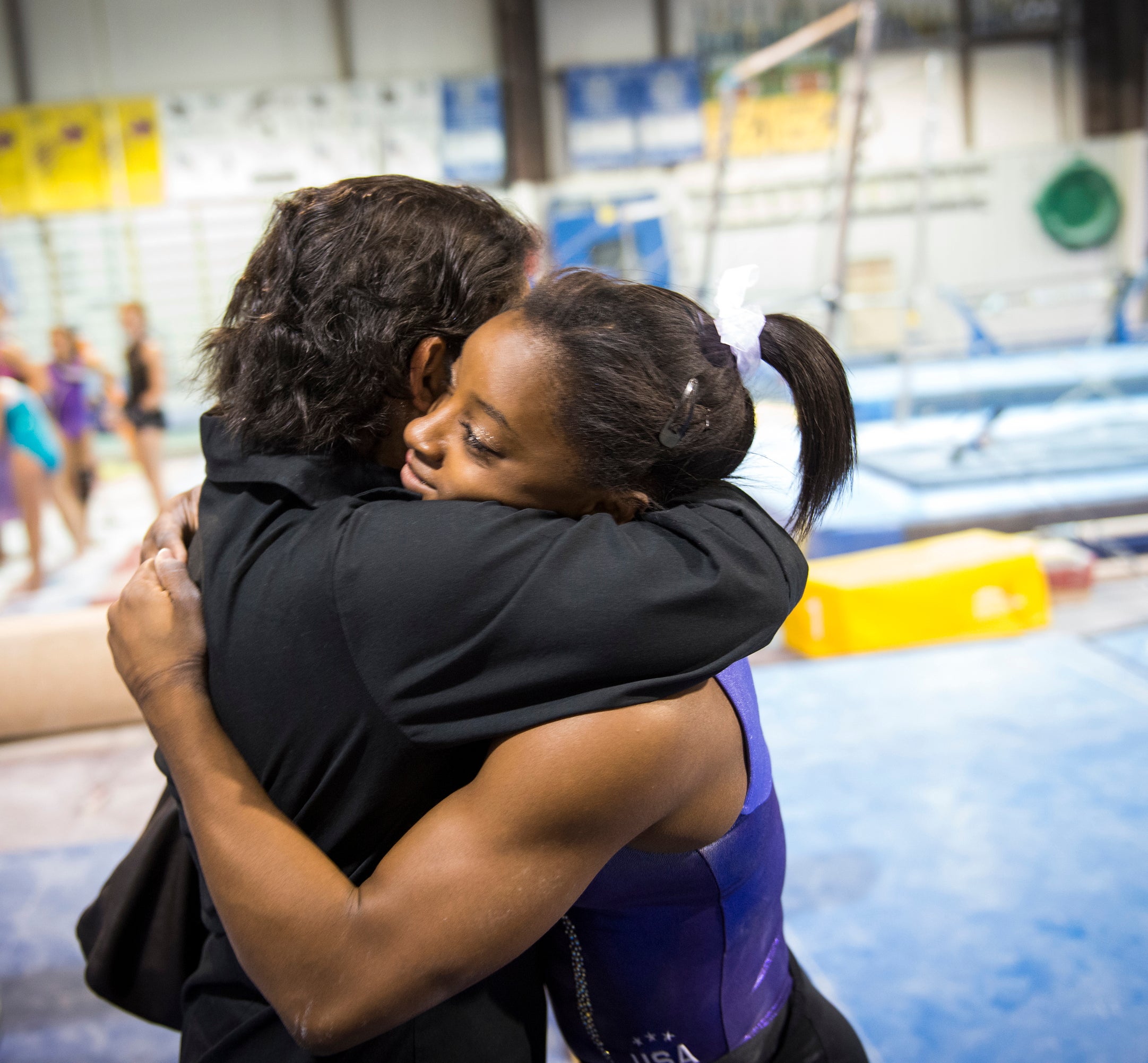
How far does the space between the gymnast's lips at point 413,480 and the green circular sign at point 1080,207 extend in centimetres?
1262

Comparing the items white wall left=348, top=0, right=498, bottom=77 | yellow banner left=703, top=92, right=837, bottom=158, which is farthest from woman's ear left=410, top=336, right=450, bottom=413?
white wall left=348, top=0, right=498, bottom=77

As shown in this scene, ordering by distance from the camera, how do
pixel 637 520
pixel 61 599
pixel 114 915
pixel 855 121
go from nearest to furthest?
pixel 637 520
pixel 114 915
pixel 855 121
pixel 61 599

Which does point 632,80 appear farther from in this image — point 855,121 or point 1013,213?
point 855,121

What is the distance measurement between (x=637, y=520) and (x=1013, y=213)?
1241cm

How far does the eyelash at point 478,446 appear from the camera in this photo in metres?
0.77

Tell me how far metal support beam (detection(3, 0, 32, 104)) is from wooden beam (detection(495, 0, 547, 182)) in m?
4.85

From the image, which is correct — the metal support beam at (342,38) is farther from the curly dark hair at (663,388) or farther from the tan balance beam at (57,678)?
the curly dark hair at (663,388)

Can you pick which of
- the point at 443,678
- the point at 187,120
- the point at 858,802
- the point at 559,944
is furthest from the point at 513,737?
the point at 187,120

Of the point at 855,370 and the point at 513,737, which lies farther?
the point at 855,370

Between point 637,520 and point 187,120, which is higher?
point 187,120

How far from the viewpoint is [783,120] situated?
11047 millimetres

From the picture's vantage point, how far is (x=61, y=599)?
4879 millimetres

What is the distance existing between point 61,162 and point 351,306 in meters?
11.0

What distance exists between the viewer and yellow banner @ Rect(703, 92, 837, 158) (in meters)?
11.0
